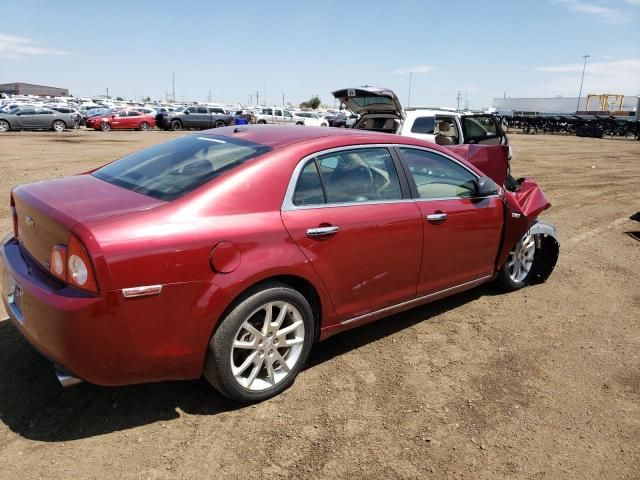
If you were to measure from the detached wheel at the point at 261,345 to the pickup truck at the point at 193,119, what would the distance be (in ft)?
103

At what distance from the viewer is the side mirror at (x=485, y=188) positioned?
4086mm

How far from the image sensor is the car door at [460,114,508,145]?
36.9 ft

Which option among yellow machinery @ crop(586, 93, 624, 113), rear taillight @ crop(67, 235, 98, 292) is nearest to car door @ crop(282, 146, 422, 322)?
rear taillight @ crop(67, 235, 98, 292)

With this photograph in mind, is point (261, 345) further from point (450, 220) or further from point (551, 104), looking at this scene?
point (551, 104)

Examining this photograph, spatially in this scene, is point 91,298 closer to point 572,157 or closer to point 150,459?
point 150,459

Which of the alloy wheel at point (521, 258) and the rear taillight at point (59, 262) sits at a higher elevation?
the rear taillight at point (59, 262)

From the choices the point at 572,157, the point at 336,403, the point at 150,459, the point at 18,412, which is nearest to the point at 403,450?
the point at 336,403

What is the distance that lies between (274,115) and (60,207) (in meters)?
37.1

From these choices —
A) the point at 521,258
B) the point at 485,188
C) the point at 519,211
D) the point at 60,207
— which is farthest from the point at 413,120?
the point at 60,207

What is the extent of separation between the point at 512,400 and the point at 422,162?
179 cm

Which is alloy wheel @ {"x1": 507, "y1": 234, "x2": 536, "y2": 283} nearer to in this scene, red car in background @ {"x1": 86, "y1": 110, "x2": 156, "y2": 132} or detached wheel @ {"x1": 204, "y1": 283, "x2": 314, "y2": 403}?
detached wheel @ {"x1": 204, "y1": 283, "x2": 314, "y2": 403}

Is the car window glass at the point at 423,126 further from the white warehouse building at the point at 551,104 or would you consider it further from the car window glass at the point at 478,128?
the white warehouse building at the point at 551,104

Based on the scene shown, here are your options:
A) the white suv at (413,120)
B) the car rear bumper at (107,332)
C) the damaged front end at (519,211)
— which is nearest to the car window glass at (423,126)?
the white suv at (413,120)

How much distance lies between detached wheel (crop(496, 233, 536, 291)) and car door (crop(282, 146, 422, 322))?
150cm
